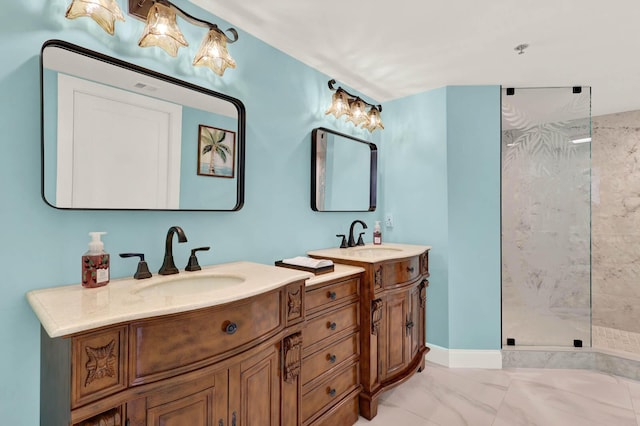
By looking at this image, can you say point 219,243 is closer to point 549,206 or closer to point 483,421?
point 483,421

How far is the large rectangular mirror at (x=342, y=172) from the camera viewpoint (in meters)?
2.21

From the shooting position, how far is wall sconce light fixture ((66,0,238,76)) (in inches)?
44.7

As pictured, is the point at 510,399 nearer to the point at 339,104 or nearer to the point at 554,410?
the point at 554,410

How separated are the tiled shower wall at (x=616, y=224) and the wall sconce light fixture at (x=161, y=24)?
3.78 metres

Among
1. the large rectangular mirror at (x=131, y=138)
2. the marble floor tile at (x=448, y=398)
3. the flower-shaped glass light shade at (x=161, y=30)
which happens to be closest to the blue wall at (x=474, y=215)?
the marble floor tile at (x=448, y=398)

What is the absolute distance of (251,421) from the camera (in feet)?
3.92

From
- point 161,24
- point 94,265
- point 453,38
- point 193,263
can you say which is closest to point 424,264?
point 453,38

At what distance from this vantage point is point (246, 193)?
1800 mm

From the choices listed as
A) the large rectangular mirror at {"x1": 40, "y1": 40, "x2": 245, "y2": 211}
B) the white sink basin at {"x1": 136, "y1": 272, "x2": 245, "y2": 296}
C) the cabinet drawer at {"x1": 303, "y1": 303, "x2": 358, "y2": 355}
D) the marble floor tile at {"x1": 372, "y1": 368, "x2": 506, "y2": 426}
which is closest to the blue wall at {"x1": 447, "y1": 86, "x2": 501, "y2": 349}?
the marble floor tile at {"x1": 372, "y1": 368, "x2": 506, "y2": 426}

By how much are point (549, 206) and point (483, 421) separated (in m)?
1.77

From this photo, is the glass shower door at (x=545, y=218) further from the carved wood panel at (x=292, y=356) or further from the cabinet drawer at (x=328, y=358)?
the carved wood panel at (x=292, y=356)

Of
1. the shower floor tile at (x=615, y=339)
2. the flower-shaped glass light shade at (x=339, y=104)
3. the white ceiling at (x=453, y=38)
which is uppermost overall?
the white ceiling at (x=453, y=38)

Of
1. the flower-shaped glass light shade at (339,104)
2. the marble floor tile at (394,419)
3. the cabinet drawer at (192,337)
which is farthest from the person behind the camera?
the flower-shaped glass light shade at (339,104)

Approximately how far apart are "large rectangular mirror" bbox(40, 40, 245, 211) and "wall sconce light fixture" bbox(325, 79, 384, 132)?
2.60 ft
